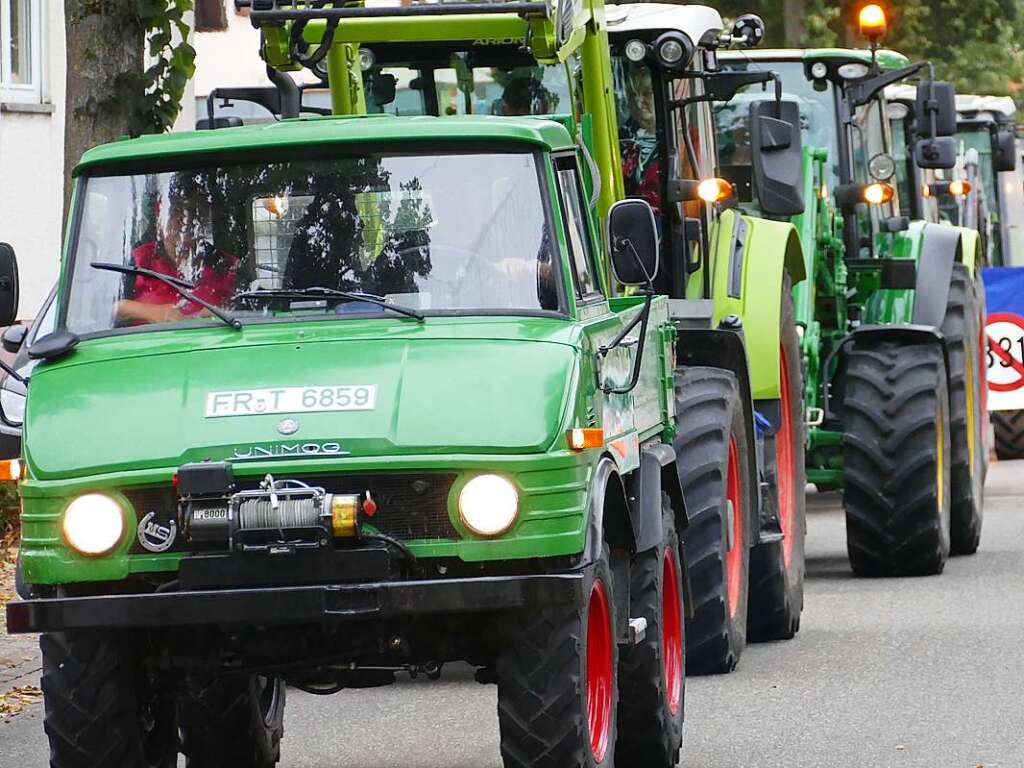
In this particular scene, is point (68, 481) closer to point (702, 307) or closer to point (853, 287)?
point (702, 307)

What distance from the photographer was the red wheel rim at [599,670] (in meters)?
7.69

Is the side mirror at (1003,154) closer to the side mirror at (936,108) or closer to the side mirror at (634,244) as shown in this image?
the side mirror at (936,108)

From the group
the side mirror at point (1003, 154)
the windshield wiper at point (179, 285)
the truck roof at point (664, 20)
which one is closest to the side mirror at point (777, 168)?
the truck roof at point (664, 20)

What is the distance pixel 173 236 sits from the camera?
8289mm

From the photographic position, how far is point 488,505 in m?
7.25

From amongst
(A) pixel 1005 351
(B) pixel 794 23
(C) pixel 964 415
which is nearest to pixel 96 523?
(C) pixel 964 415

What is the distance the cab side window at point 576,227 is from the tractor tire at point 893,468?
598cm

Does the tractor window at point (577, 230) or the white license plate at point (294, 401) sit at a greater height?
the tractor window at point (577, 230)

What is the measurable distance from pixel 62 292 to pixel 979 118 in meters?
20.0

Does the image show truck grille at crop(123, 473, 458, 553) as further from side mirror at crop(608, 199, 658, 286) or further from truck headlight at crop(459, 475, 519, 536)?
side mirror at crop(608, 199, 658, 286)

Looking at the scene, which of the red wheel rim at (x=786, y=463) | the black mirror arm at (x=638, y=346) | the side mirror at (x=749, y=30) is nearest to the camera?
the black mirror arm at (x=638, y=346)

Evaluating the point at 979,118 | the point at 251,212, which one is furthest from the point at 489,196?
the point at 979,118

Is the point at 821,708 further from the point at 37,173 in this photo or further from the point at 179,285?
the point at 37,173

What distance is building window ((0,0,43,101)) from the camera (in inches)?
820
